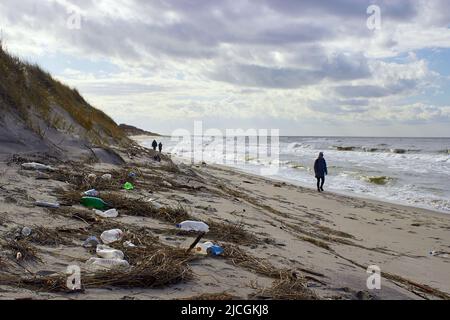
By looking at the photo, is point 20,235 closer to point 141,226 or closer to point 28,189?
point 141,226

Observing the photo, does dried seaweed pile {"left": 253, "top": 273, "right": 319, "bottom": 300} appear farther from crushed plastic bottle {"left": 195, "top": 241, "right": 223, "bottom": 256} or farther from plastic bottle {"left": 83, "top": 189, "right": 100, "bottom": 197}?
plastic bottle {"left": 83, "top": 189, "right": 100, "bottom": 197}

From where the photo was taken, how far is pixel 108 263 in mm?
3438

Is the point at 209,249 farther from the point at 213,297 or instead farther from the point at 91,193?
the point at 91,193

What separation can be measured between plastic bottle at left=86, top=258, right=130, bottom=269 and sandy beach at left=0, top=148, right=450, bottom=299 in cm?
8

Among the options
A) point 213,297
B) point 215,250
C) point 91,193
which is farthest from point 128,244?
point 91,193

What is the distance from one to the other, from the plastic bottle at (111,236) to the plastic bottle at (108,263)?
569 millimetres

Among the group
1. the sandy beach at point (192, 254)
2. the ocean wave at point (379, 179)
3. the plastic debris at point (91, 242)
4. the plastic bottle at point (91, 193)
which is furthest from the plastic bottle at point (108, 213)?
the ocean wave at point (379, 179)

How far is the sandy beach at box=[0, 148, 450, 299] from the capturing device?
3.13 metres

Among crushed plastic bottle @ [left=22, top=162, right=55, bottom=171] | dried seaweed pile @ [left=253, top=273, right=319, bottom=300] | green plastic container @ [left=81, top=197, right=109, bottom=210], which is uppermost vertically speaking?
crushed plastic bottle @ [left=22, top=162, right=55, bottom=171]

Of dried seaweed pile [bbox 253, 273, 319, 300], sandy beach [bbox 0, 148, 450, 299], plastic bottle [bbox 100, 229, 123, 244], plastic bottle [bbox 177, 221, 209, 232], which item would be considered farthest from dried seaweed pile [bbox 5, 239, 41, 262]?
plastic bottle [bbox 177, 221, 209, 232]

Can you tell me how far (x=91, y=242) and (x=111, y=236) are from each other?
248mm

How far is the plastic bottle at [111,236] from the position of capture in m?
4.06
